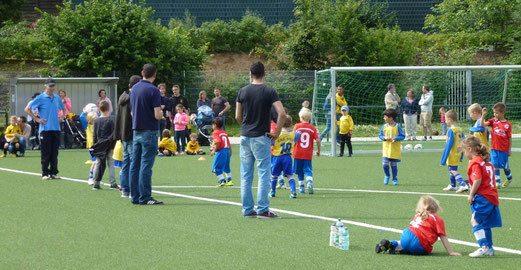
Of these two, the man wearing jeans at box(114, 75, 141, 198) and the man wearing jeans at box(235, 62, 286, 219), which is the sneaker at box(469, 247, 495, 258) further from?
the man wearing jeans at box(114, 75, 141, 198)

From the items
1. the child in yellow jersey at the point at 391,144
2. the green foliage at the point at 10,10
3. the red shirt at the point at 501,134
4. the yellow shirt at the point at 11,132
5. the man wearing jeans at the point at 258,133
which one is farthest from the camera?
the green foliage at the point at 10,10

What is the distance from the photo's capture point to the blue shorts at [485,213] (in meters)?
6.71

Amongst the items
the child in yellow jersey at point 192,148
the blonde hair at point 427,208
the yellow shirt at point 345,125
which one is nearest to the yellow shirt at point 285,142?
the blonde hair at point 427,208

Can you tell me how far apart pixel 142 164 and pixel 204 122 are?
1228 centimetres

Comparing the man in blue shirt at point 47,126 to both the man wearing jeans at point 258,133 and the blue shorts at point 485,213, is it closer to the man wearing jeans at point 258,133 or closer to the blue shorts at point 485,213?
the man wearing jeans at point 258,133

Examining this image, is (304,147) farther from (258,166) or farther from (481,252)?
(481,252)

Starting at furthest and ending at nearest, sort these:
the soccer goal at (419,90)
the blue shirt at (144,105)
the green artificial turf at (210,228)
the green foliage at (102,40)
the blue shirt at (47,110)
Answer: the green foliage at (102,40), the soccer goal at (419,90), the blue shirt at (47,110), the blue shirt at (144,105), the green artificial turf at (210,228)

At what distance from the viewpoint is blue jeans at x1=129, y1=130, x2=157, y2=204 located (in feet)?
33.2

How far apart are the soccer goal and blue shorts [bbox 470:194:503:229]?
15196 mm

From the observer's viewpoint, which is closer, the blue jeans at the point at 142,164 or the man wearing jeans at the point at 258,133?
the man wearing jeans at the point at 258,133

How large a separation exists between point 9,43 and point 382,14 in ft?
62.0

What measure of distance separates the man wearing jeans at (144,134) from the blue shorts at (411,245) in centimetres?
446

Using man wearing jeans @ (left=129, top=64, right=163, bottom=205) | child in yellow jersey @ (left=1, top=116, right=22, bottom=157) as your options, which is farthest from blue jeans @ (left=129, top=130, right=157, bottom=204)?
child in yellow jersey @ (left=1, top=116, right=22, bottom=157)

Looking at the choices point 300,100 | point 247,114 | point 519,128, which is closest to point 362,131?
point 300,100
